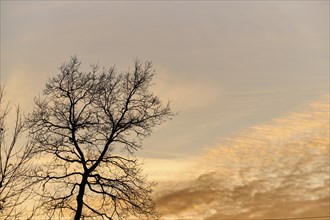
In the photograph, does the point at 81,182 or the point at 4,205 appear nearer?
the point at 4,205

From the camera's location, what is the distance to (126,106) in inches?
1143

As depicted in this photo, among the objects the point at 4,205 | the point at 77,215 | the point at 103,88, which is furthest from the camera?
the point at 103,88

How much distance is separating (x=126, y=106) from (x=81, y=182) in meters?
5.14

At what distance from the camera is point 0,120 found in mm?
22266

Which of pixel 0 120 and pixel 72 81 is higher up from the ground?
pixel 72 81

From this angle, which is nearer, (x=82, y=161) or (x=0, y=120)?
(x=0, y=120)

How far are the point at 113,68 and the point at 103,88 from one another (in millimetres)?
1349

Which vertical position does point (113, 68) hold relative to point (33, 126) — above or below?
above

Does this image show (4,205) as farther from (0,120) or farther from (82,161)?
(82,161)

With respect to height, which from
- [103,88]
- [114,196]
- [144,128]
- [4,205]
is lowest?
[4,205]

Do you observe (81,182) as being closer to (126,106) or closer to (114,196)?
(114,196)

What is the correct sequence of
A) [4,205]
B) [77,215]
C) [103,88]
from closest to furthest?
[4,205] → [77,215] → [103,88]

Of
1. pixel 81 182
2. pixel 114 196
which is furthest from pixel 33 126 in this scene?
pixel 114 196

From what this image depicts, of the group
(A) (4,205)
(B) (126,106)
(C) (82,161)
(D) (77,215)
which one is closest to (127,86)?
(B) (126,106)
